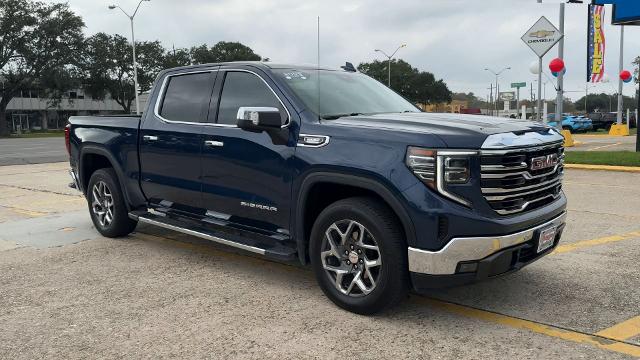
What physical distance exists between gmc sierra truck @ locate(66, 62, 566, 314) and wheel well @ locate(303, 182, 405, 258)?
0.04ft

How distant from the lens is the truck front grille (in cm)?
368

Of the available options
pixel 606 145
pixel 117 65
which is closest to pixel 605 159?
pixel 606 145

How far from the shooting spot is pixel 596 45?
30406 millimetres

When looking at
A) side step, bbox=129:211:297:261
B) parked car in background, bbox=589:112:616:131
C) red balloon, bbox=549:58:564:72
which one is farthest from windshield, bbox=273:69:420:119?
parked car in background, bbox=589:112:616:131

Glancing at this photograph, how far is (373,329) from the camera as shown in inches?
152

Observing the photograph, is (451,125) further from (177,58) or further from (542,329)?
(177,58)

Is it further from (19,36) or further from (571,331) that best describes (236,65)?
(19,36)

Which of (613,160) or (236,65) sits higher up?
(236,65)

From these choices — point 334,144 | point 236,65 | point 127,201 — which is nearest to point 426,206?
point 334,144

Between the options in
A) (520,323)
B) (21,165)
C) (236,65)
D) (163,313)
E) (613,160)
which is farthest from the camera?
(21,165)

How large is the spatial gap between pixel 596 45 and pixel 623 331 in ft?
101

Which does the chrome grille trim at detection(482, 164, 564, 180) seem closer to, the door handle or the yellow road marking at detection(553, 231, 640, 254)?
the yellow road marking at detection(553, 231, 640, 254)

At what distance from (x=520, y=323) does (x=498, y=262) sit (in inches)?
22.3

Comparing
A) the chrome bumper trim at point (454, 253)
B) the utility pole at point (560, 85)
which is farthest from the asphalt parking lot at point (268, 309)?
the utility pole at point (560, 85)
